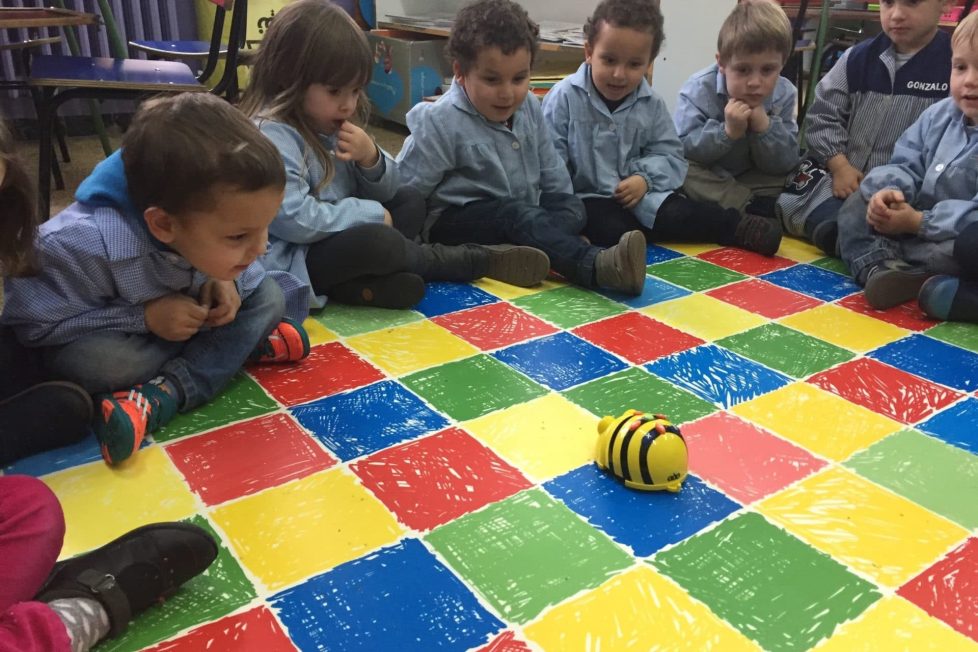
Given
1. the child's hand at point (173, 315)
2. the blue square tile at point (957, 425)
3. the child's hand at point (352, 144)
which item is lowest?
the blue square tile at point (957, 425)

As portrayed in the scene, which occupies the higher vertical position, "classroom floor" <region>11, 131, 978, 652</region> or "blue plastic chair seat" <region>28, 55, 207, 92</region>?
"blue plastic chair seat" <region>28, 55, 207, 92</region>

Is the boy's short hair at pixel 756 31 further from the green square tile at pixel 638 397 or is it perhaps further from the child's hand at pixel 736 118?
the green square tile at pixel 638 397

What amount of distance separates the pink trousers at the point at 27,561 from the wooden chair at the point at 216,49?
1.33 meters

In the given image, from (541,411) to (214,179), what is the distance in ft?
1.80

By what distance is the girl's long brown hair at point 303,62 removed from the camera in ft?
4.58

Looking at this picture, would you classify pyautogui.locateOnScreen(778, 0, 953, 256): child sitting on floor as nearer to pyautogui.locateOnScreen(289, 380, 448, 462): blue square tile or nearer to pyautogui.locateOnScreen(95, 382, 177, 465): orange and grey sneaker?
pyautogui.locateOnScreen(289, 380, 448, 462): blue square tile

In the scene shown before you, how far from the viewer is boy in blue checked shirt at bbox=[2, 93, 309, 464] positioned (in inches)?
39.5

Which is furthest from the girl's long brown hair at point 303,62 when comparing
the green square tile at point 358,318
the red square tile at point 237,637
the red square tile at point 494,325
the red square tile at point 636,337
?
the red square tile at point 237,637

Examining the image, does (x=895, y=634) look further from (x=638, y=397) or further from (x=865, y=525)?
(x=638, y=397)

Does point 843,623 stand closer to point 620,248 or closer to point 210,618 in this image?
point 210,618

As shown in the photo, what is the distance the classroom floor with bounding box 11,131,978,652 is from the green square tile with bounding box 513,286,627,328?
0.02 m

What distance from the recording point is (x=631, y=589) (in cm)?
83

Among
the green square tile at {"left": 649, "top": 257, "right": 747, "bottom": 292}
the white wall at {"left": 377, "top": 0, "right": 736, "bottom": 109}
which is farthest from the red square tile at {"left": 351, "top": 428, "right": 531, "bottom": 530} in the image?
the white wall at {"left": 377, "top": 0, "right": 736, "bottom": 109}

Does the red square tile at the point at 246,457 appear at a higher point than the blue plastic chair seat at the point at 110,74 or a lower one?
lower
